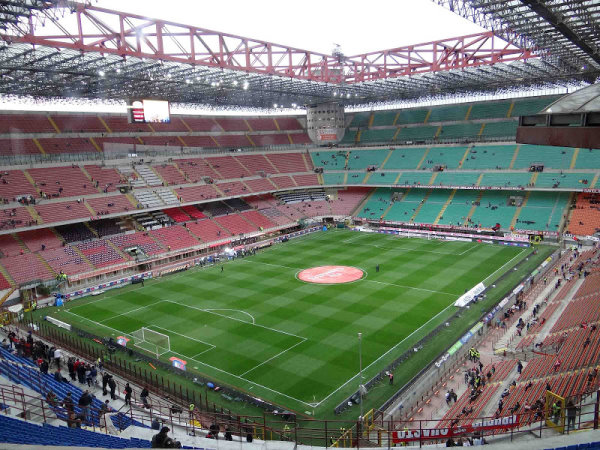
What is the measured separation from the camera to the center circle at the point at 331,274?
1387 inches

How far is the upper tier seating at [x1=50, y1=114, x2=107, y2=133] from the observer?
172 ft

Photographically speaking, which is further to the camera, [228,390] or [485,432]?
[228,390]

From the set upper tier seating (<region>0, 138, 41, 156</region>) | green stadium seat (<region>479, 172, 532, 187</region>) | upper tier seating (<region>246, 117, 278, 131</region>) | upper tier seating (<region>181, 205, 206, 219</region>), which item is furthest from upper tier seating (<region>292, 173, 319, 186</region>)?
upper tier seating (<region>0, 138, 41, 156</region>)

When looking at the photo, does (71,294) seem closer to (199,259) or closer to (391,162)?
(199,259)

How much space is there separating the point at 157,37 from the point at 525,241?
38.0 metres

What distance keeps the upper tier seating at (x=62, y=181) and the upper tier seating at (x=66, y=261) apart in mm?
7215

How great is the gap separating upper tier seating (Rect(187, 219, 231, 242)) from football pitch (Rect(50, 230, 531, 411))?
632 centimetres

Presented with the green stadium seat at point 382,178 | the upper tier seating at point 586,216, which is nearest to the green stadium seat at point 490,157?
the green stadium seat at point 382,178

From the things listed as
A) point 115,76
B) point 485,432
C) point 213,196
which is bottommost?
point 485,432

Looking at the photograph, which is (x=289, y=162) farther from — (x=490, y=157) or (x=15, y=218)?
(x=15, y=218)

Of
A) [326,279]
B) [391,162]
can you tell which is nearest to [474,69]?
[391,162]

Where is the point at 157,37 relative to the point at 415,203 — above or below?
above

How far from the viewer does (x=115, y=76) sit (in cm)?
→ 3734

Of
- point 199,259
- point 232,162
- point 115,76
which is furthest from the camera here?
point 232,162
